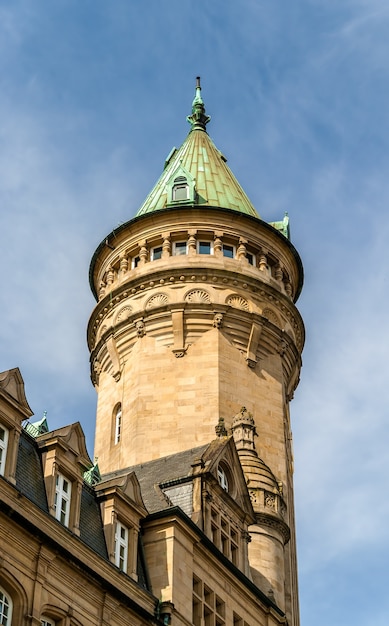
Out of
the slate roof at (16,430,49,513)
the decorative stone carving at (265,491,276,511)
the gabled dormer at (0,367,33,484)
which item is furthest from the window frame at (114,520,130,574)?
the decorative stone carving at (265,491,276,511)

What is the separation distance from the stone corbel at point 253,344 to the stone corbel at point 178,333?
299 cm

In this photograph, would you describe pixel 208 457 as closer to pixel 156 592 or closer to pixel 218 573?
pixel 218 573

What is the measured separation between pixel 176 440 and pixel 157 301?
753 centimetres

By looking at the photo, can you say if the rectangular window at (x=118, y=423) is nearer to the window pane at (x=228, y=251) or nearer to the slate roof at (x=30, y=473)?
the window pane at (x=228, y=251)

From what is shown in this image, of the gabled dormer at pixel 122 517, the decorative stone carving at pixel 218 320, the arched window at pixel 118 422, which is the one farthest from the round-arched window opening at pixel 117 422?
the gabled dormer at pixel 122 517

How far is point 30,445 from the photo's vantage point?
31.6 metres

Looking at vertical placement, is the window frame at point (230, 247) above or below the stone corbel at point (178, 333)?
above

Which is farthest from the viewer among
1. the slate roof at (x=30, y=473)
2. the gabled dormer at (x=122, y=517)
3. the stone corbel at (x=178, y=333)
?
the stone corbel at (x=178, y=333)

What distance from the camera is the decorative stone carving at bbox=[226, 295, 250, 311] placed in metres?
54.5

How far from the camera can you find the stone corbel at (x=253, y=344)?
5338 centimetres

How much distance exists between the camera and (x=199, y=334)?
53531mm

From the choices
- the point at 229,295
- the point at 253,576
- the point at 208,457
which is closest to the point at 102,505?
the point at 208,457

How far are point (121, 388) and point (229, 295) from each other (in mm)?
6607

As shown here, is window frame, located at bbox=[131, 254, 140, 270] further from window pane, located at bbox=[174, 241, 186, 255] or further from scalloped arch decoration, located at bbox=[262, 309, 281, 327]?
scalloped arch decoration, located at bbox=[262, 309, 281, 327]
